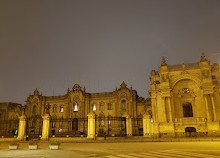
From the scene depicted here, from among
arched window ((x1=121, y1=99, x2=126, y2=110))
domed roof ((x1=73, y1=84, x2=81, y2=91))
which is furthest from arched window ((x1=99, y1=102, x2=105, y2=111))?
domed roof ((x1=73, y1=84, x2=81, y2=91))

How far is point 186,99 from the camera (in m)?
38.4

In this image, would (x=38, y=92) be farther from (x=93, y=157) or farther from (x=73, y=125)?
(x=93, y=157)

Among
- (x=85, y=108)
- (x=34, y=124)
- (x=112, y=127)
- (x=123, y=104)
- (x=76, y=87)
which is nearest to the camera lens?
(x=112, y=127)

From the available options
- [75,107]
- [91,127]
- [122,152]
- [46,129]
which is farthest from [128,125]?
[75,107]

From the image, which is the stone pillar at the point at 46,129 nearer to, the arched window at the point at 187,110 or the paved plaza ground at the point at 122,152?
the paved plaza ground at the point at 122,152

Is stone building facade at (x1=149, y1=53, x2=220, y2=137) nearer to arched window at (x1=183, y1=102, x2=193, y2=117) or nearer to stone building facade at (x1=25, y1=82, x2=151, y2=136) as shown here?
arched window at (x1=183, y1=102, x2=193, y2=117)

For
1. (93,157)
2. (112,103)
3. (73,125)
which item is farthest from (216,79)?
(73,125)

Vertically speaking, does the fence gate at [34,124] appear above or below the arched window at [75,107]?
below

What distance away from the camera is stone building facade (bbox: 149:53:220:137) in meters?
34.9

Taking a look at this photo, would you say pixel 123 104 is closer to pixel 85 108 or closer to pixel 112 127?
pixel 112 127

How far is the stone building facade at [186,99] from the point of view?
34875mm

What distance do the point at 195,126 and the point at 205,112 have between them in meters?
3.35

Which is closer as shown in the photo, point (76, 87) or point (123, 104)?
point (123, 104)

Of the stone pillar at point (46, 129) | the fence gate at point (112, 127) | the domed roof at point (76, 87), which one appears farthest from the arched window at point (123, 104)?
the stone pillar at point (46, 129)
